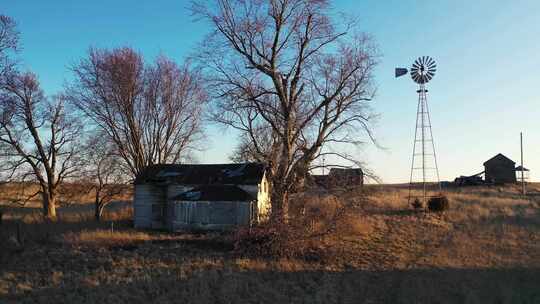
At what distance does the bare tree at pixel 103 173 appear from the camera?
3206cm

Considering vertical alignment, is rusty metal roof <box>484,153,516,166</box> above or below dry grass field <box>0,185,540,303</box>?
above

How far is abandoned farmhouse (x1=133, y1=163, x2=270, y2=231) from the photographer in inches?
1025

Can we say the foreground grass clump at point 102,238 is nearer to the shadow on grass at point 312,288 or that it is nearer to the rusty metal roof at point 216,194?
the rusty metal roof at point 216,194

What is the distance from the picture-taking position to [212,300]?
15812 mm

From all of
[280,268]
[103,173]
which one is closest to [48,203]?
[103,173]

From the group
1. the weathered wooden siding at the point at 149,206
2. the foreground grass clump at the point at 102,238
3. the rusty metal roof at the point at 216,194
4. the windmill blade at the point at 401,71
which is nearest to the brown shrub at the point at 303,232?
the rusty metal roof at the point at 216,194

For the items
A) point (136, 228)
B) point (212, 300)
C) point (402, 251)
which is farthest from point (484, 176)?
point (212, 300)

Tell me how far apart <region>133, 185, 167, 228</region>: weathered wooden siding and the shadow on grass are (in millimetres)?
11874

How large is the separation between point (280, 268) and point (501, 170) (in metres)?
45.7

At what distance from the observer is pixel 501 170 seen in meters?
54.8

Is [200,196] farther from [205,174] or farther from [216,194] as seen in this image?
[205,174]

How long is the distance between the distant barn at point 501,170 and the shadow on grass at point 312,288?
3890cm

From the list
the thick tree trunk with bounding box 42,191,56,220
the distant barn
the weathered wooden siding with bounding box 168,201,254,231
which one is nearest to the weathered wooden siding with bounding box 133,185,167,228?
the weathered wooden siding with bounding box 168,201,254,231

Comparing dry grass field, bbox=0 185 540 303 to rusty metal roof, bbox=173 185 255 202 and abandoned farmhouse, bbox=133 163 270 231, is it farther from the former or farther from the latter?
rusty metal roof, bbox=173 185 255 202
